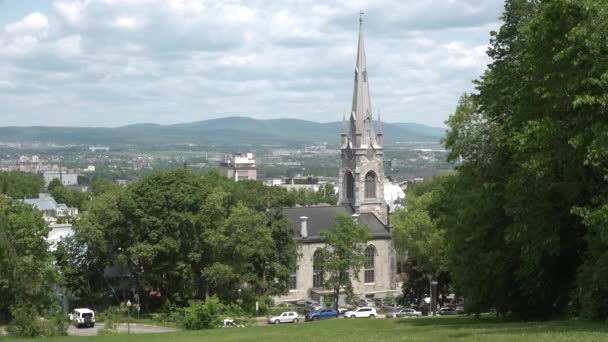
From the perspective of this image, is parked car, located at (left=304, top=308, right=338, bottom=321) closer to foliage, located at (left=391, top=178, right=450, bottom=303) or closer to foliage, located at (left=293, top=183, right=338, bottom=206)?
foliage, located at (left=391, top=178, right=450, bottom=303)

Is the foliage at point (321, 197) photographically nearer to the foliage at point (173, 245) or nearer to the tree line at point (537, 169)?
the foliage at point (173, 245)

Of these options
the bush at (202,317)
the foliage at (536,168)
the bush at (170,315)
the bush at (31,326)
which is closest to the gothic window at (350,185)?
the bush at (170,315)

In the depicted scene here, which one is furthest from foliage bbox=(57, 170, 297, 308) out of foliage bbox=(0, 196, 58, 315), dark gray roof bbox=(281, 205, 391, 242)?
dark gray roof bbox=(281, 205, 391, 242)

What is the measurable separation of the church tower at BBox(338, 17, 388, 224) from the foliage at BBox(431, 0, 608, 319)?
39637mm

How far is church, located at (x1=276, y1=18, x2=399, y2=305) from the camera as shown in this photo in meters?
67.4

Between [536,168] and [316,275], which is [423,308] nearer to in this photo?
[316,275]

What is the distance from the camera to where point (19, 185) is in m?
143

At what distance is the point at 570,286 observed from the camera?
2853 cm

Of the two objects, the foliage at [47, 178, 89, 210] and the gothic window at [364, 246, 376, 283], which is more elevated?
the foliage at [47, 178, 89, 210]

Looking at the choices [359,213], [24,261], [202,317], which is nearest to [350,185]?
[359,213]

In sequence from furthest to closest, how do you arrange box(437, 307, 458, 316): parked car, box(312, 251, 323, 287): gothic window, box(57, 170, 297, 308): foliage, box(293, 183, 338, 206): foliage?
box(293, 183, 338, 206): foliage → box(312, 251, 323, 287): gothic window → box(437, 307, 458, 316): parked car → box(57, 170, 297, 308): foliage

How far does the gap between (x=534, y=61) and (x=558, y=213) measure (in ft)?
15.6

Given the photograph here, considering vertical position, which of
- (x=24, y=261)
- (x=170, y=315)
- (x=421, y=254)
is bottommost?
(x=170, y=315)

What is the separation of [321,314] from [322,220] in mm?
18261
